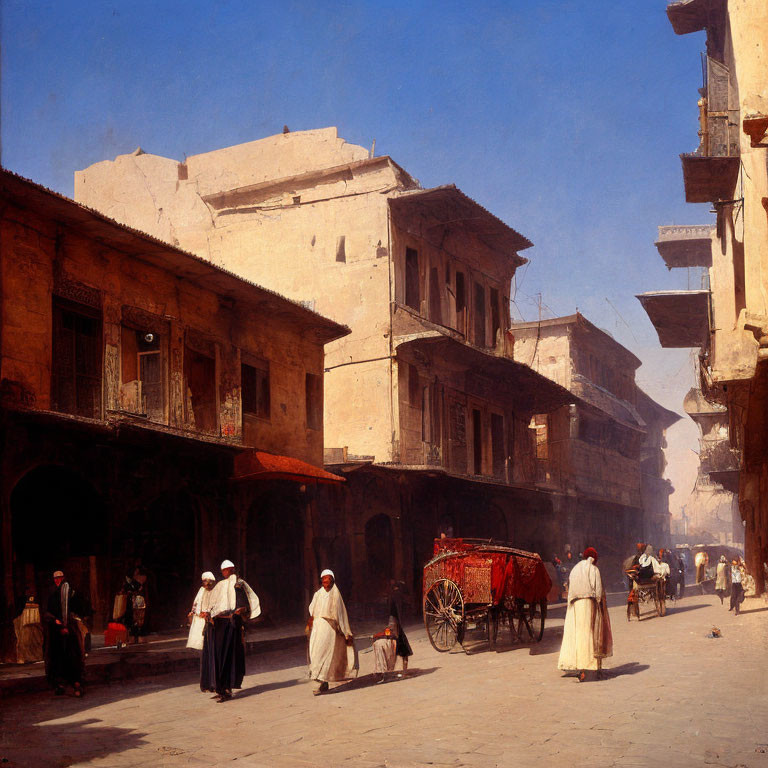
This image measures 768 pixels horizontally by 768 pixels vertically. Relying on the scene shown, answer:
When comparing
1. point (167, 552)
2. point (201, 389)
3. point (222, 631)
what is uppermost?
point (201, 389)

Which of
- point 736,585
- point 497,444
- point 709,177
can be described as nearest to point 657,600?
point 736,585

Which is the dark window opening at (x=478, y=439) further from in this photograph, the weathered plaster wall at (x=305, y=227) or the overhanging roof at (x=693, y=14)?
the overhanging roof at (x=693, y=14)

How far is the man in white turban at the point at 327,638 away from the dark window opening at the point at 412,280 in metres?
16.6

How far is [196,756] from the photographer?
7.54 meters

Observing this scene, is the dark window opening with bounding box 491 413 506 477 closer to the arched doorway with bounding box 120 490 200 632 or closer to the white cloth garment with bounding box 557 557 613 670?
the arched doorway with bounding box 120 490 200 632

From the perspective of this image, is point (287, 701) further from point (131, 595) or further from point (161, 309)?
point (161, 309)

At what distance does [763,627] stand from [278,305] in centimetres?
1164

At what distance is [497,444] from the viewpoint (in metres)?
32.4

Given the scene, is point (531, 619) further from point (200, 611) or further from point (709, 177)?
point (709, 177)

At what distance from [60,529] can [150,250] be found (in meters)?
5.20

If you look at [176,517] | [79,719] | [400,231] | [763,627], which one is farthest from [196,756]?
[400,231]

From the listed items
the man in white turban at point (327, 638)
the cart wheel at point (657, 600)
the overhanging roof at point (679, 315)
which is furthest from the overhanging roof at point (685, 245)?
the man in white turban at point (327, 638)

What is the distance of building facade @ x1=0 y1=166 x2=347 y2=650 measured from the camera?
14.8m

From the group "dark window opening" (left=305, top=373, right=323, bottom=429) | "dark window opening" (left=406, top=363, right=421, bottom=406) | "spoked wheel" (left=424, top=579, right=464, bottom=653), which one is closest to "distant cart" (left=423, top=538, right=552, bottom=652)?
"spoked wheel" (left=424, top=579, right=464, bottom=653)
